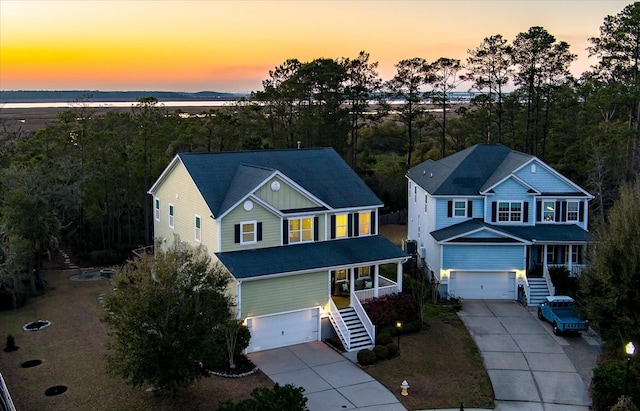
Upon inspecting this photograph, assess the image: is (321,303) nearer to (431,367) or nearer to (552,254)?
(431,367)

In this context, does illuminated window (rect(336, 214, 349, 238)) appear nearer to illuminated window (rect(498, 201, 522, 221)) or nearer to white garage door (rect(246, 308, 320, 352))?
white garage door (rect(246, 308, 320, 352))

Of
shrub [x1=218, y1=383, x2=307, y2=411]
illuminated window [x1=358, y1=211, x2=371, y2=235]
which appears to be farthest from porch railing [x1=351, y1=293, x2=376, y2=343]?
shrub [x1=218, y1=383, x2=307, y2=411]

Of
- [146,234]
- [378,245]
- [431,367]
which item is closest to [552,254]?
[378,245]

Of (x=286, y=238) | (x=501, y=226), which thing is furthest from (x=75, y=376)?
(x=501, y=226)

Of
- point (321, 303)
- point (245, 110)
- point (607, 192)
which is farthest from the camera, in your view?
point (245, 110)

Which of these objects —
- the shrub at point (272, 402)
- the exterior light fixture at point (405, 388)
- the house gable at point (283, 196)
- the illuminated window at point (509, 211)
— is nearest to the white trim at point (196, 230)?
the house gable at point (283, 196)

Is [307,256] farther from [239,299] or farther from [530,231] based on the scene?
[530,231]

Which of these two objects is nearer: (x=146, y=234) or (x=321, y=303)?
(x=321, y=303)

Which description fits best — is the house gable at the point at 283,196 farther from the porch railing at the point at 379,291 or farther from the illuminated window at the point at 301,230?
the porch railing at the point at 379,291
